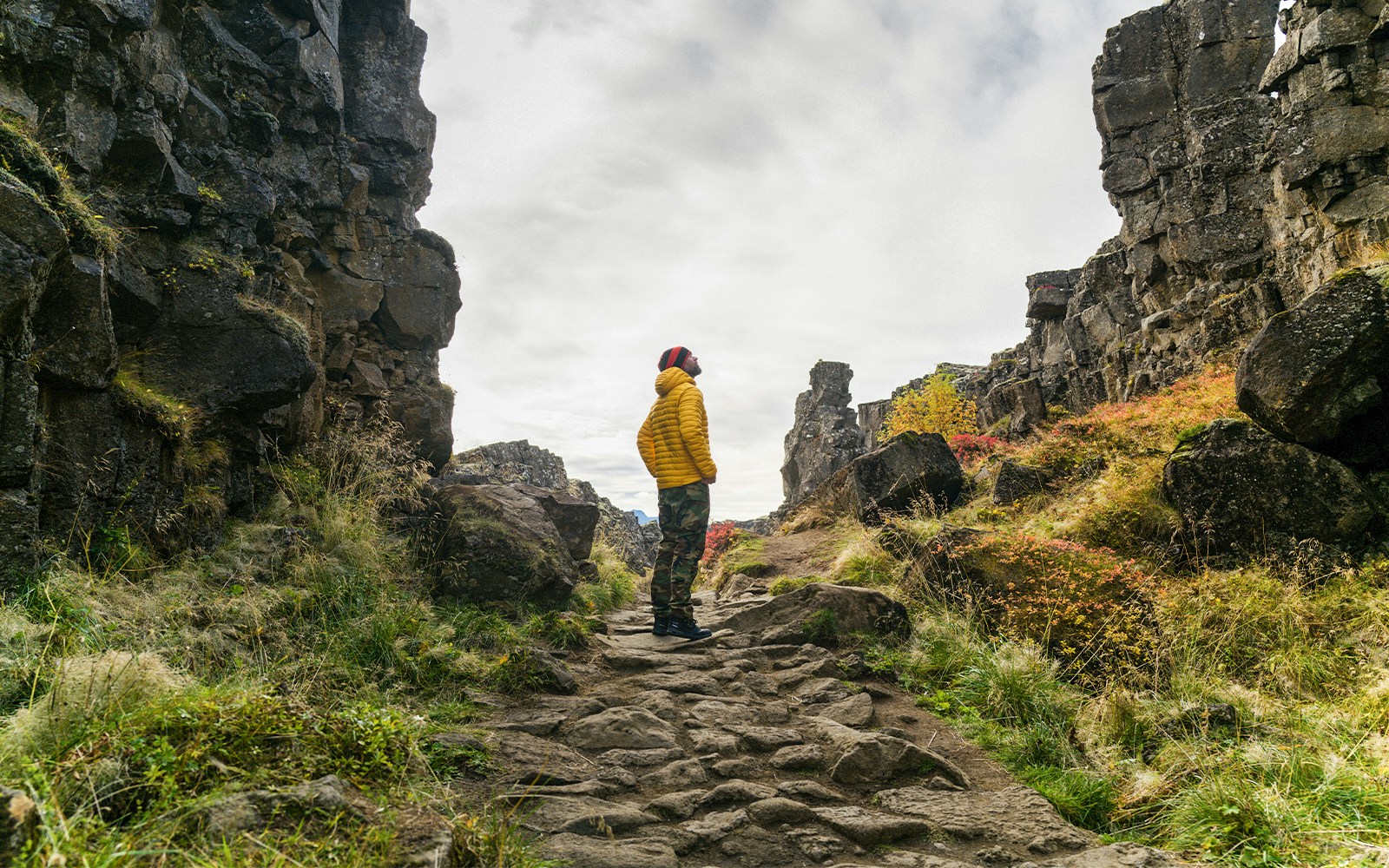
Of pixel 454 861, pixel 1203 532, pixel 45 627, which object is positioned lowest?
pixel 454 861

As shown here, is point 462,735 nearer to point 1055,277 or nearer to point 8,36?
point 8,36

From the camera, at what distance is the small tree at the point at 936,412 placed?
2722 cm

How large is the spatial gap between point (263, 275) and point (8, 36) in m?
3.63

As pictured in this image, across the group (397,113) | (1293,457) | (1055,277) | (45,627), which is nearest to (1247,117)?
(1055,277)

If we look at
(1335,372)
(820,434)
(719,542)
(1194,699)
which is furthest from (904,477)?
(820,434)

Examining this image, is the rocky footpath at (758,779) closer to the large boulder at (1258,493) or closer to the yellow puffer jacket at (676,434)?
the yellow puffer jacket at (676,434)

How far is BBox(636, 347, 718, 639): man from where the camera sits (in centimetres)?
882

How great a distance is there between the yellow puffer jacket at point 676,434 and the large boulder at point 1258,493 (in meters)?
5.20

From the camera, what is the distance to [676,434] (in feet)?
29.6

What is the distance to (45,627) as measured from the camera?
4.39 metres

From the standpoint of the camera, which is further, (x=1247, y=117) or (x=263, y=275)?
(x=1247, y=117)

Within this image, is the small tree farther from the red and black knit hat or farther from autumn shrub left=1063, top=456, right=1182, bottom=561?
the red and black knit hat

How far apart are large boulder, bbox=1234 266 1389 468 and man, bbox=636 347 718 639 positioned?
5994 mm

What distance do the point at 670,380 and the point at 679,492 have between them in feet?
4.66
